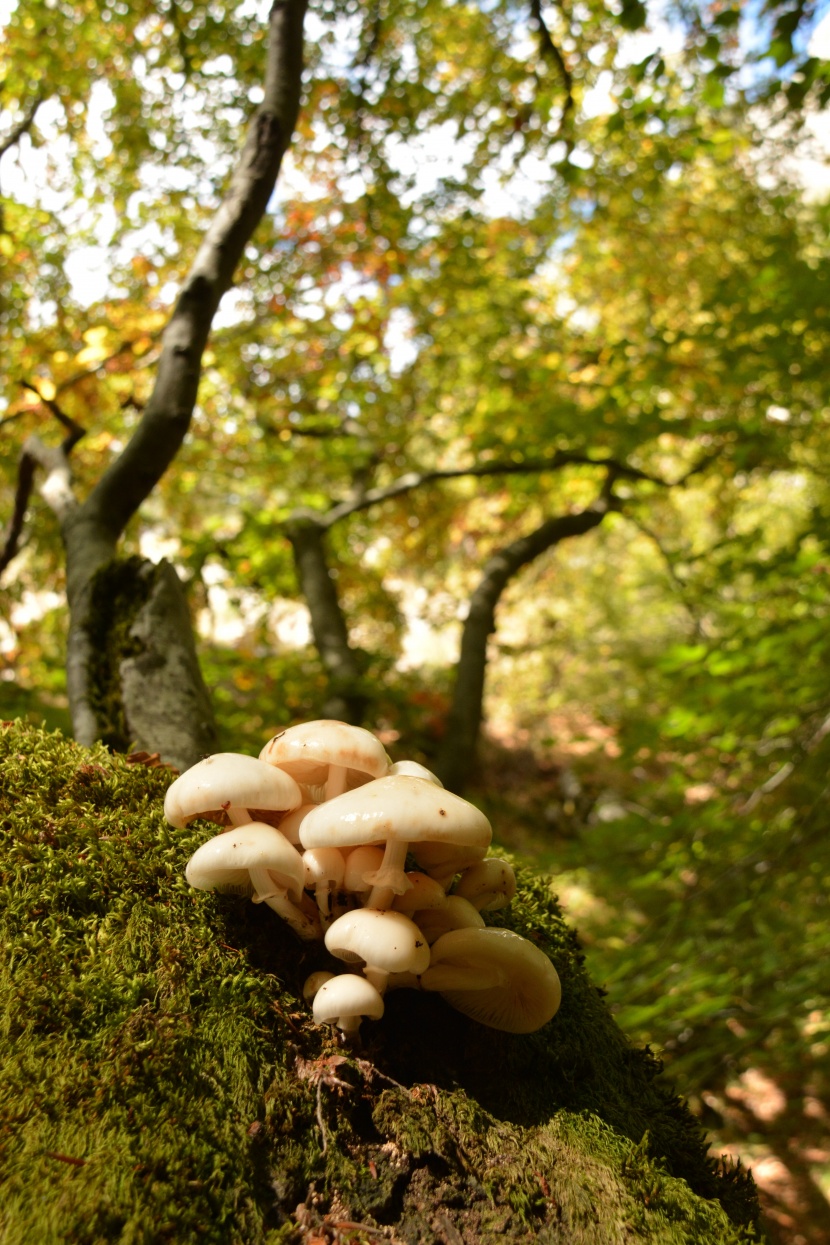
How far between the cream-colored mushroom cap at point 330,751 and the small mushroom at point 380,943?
0.91ft

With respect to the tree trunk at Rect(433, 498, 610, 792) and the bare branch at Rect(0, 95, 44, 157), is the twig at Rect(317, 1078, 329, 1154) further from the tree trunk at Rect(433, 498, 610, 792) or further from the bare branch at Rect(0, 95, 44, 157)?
the bare branch at Rect(0, 95, 44, 157)

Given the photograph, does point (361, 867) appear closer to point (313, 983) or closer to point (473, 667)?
point (313, 983)

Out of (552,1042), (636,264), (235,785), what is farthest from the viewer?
(636,264)

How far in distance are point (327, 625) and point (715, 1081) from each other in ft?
15.6

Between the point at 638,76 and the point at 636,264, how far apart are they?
8251 millimetres

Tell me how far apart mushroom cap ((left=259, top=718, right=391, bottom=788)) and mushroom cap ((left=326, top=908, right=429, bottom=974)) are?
0.28 m

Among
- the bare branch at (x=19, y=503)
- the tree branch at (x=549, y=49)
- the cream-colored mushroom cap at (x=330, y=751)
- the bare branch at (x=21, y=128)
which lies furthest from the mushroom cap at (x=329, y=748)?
the bare branch at (x=21, y=128)

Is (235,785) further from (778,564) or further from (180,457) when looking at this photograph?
(180,457)

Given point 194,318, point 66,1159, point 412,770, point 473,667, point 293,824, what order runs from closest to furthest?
point 66,1159
point 293,824
point 412,770
point 194,318
point 473,667

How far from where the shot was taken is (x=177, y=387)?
268cm

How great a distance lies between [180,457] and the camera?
30.5ft

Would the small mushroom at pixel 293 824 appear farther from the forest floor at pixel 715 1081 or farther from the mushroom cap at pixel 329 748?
the forest floor at pixel 715 1081

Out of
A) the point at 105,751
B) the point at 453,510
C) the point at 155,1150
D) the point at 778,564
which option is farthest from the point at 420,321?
the point at 155,1150

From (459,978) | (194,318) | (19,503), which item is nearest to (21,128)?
(19,503)
